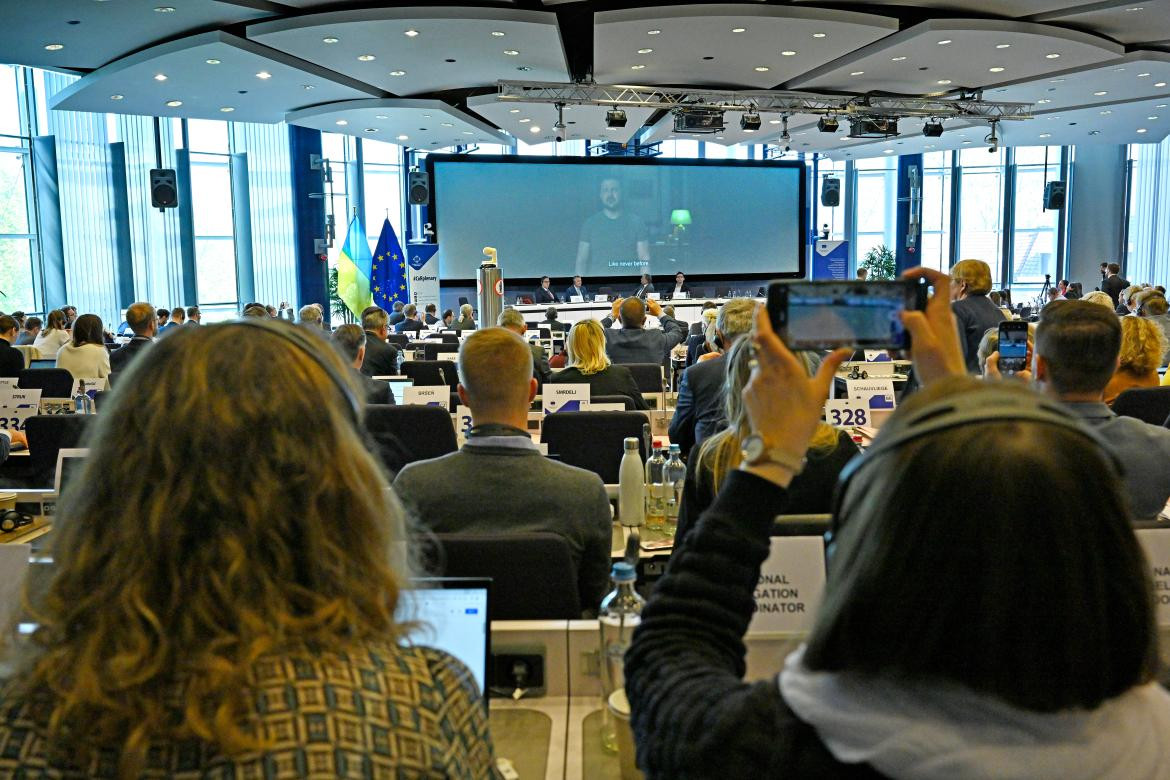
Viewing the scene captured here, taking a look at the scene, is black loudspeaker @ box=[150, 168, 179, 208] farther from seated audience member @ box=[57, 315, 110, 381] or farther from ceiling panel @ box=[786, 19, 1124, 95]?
ceiling panel @ box=[786, 19, 1124, 95]

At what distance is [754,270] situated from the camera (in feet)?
64.2

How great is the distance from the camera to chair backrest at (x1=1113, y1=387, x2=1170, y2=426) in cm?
409

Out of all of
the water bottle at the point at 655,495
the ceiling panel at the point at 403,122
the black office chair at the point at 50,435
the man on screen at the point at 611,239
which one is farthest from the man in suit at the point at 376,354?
the man on screen at the point at 611,239

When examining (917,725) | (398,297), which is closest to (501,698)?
(917,725)

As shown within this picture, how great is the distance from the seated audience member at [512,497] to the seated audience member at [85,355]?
558cm

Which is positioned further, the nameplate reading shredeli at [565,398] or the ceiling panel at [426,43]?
the ceiling panel at [426,43]

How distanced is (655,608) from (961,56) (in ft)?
37.9

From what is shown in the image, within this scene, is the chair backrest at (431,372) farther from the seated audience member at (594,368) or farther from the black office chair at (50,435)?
the black office chair at (50,435)

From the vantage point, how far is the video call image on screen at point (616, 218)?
17609mm

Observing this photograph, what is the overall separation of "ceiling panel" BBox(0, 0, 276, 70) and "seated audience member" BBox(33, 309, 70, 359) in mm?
2734

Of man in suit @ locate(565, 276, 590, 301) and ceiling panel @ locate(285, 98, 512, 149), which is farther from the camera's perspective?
man in suit @ locate(565, 276, 590, 301)

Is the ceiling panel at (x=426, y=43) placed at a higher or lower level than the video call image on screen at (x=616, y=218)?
higher

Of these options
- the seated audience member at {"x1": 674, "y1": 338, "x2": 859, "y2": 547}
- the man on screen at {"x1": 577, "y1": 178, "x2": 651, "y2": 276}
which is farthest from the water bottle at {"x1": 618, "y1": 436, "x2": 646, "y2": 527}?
the man on screen at {"x1": 577, "y1": 178, "x2": 651, "y2": 276}

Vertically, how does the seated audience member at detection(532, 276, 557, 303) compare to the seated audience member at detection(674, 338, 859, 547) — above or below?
above
